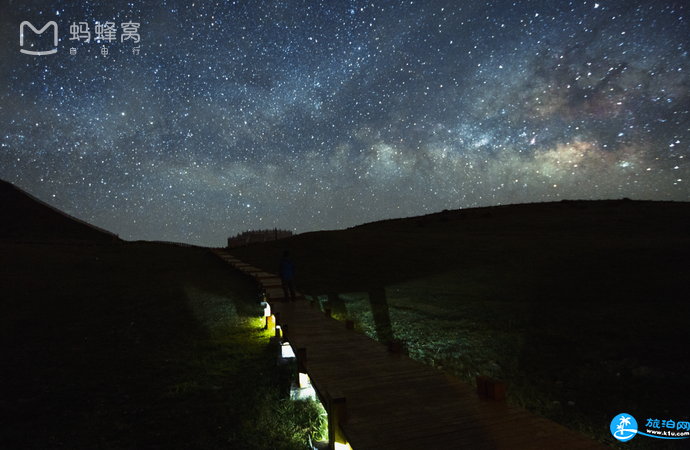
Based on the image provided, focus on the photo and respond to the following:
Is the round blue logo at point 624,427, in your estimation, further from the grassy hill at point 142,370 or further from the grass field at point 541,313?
the grassy hill at point 142,370

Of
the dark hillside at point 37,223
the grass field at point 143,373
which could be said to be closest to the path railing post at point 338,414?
the grass field at point 143,373

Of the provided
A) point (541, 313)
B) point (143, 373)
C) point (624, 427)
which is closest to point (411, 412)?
point (624, 427)

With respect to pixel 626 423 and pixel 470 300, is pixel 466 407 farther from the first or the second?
pixel 470 300

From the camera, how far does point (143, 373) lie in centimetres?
776

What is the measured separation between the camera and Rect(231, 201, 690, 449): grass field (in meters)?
6.62

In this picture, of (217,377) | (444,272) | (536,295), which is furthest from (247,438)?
(444,272)

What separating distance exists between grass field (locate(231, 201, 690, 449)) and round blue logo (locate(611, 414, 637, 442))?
92 mm

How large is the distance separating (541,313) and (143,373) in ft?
39.3

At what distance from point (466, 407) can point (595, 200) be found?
233 ft

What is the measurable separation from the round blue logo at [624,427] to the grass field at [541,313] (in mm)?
92

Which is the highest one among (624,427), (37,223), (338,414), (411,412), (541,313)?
(37,223)

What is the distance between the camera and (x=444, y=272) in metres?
20.5

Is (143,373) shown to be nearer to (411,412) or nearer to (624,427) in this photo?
(411,412)

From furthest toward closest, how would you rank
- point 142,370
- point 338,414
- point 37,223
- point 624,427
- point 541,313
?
point 37,223
point 541,313
point 142,370
point 624,427
point 338,414
